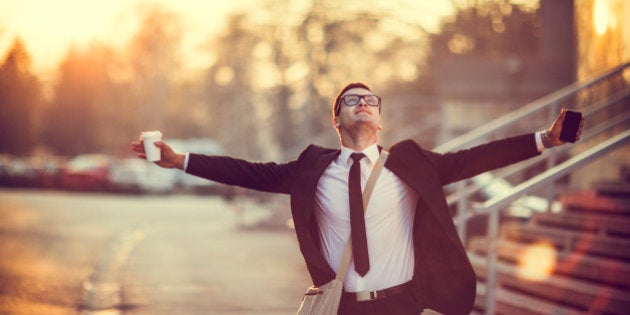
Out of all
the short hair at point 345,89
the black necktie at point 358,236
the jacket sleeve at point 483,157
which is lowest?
the black necktie at point 358,236

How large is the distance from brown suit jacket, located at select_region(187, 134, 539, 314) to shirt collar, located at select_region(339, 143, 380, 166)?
0.05 m

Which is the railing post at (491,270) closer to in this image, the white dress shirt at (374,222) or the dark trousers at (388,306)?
the white dress shirt at (374,222)

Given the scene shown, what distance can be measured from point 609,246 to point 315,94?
71.6 ft

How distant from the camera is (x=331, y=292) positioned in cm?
375

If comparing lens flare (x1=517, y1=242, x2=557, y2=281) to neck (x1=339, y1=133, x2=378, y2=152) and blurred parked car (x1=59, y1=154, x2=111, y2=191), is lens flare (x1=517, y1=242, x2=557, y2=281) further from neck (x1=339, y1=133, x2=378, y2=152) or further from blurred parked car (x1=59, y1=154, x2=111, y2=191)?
blurred parked car (x1=59, y1=154, x2=111, y2=191)

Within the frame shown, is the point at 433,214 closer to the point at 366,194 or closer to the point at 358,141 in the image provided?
the point at 366,194

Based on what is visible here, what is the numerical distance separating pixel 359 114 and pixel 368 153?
20 centimetres

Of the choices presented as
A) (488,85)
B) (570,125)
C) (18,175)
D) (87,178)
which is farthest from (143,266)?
(18,175)

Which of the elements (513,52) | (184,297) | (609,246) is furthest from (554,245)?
(513,52)

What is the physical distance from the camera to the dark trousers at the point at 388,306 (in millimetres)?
3807

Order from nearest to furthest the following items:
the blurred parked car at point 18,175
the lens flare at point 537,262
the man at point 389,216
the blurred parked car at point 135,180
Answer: the man at point 389,216
the lens flare at point 537,262
the blurred parked car at point 135,180
the blurred parked car at point 18,175

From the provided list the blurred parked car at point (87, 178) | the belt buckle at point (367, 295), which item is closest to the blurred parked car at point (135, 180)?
the blurred parked car at point (87, 178)

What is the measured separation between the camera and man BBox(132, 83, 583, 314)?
3857 mm

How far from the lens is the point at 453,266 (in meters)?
3.88
